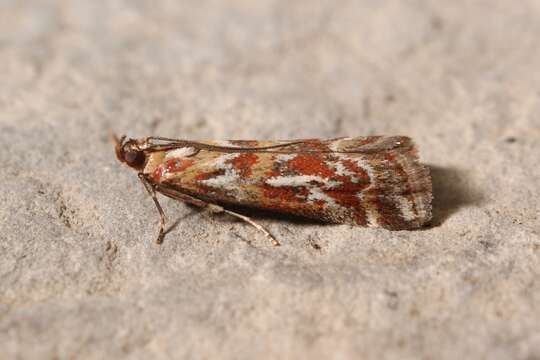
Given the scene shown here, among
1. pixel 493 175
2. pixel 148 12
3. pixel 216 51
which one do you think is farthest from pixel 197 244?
pixel 148 12

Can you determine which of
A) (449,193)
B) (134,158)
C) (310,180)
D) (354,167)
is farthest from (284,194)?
(449,193)

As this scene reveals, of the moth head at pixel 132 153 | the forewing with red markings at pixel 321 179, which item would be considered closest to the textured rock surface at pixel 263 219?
the forewing with red markings at pixel 321 179

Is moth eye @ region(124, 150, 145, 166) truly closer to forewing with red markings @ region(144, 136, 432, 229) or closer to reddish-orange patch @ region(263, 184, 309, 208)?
forewing with red markings @ region(144, 136, 432, 229)

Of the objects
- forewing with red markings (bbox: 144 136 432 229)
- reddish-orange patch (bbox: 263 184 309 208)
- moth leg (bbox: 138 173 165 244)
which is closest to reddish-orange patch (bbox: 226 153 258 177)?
forewing with red markings (bbox: 144 136 432 229)

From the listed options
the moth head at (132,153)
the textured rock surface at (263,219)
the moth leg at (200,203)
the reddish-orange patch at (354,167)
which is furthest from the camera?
the moth head at (132,153)

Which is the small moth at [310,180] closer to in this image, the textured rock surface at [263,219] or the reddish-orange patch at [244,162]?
the reddish-orange patch at [244,162]

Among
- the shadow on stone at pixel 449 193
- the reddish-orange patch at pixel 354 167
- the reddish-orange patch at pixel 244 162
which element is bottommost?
the shadow on stone at pixel 449 193

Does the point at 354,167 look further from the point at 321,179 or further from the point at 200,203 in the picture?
the point at 200,203
